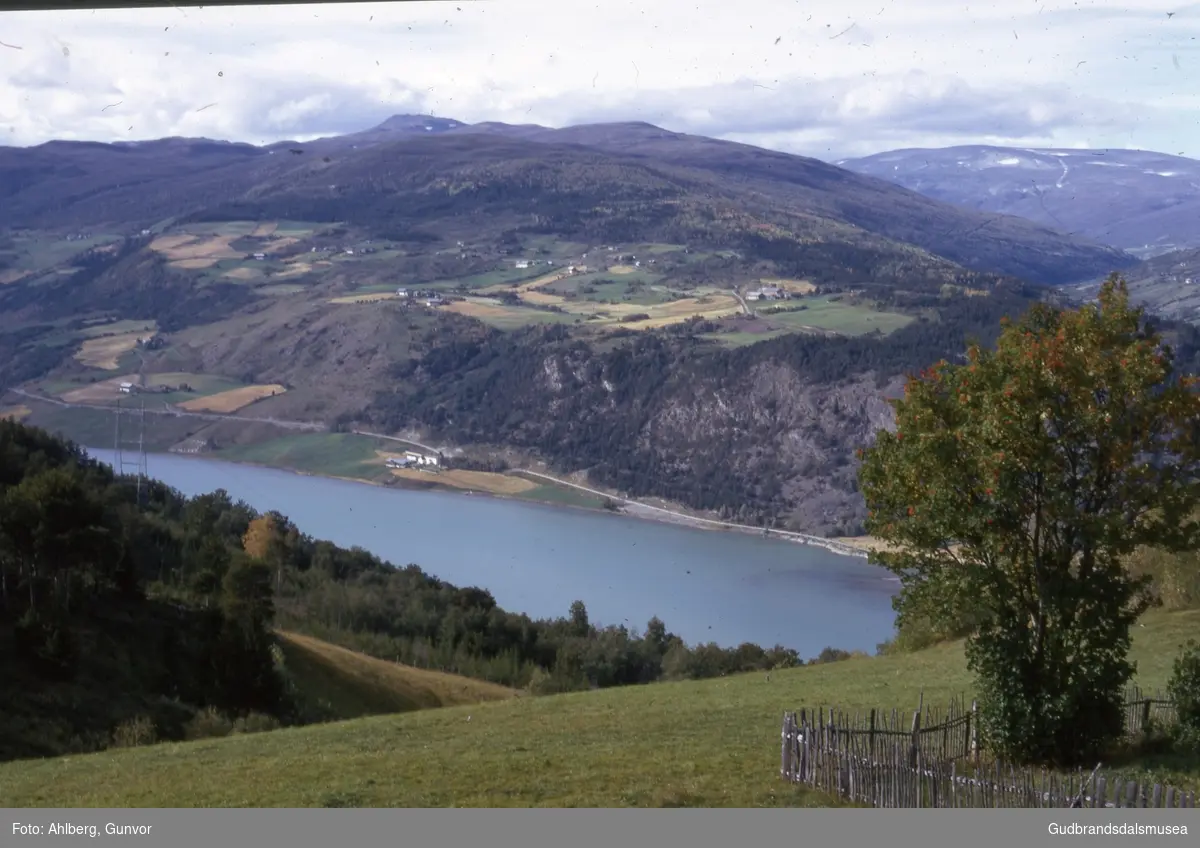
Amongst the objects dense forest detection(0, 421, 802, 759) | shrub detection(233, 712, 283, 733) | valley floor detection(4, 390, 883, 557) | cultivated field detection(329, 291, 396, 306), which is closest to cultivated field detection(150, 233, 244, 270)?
cultivated field detection(329, 291, 396, 306)

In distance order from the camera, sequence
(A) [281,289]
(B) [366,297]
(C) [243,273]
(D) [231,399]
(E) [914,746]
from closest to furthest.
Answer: (E) [914,746] → (D) [231,399] → (A) [281,289] → (B) [366,297] → (C) [243,273]

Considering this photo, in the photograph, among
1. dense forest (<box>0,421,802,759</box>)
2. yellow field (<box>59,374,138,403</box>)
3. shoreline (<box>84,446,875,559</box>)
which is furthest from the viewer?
yellow field (<box>59,374,138,403</box>)

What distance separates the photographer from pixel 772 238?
80.1 m

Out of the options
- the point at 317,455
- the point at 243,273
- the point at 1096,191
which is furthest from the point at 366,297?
the point at 1096,191

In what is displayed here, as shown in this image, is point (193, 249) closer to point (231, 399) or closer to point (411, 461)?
point (231, 399)

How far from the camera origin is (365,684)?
23.5m

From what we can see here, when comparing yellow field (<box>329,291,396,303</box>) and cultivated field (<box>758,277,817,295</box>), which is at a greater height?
cultivated field (<box>758,277,817,295</box>)

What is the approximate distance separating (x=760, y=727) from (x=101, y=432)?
4586cm

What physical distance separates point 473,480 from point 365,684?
27.1m

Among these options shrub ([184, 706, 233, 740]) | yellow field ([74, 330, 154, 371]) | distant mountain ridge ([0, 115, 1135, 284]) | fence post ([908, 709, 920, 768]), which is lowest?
shrub ([184, 706, 233, 740])

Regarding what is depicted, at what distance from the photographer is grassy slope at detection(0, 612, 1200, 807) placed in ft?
25.3

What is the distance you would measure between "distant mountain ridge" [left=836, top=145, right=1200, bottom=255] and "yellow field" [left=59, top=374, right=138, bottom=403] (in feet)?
147

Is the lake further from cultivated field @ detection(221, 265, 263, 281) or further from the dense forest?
cultivated field @ detection(221, 265, 263, 281)
